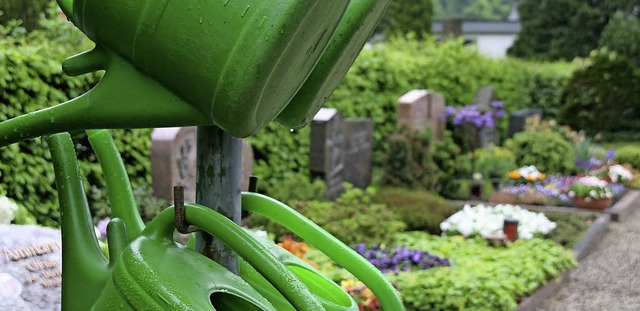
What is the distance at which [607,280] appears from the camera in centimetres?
686

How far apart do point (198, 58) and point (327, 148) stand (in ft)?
23.4

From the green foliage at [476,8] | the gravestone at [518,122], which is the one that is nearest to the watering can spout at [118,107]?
the gravestone at [518,122]

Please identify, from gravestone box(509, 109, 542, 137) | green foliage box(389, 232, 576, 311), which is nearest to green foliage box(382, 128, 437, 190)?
green foliage box(389, 232, 576, 311)

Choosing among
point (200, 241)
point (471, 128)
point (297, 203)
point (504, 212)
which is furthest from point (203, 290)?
point (471, 128)

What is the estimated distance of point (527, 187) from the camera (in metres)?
10.6

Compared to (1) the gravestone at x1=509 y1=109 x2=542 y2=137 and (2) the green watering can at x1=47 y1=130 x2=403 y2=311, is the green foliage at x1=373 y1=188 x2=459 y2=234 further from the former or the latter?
(2) the green watering can at x1=47 y1=130 x2=403 y2=311

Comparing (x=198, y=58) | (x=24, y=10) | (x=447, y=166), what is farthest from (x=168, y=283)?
(x=447, y=166)

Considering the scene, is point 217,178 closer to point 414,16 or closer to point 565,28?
point 414,16

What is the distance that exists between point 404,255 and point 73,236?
4738mm

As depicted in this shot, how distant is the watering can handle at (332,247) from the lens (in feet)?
4.84

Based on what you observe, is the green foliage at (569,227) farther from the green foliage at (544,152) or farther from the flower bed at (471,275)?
the green foliage at (544,152)

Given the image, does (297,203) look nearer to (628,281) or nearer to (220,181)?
(628,281)

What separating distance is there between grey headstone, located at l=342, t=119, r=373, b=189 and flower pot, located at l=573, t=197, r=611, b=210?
252 cm

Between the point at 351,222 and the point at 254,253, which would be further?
the point at 351,222
